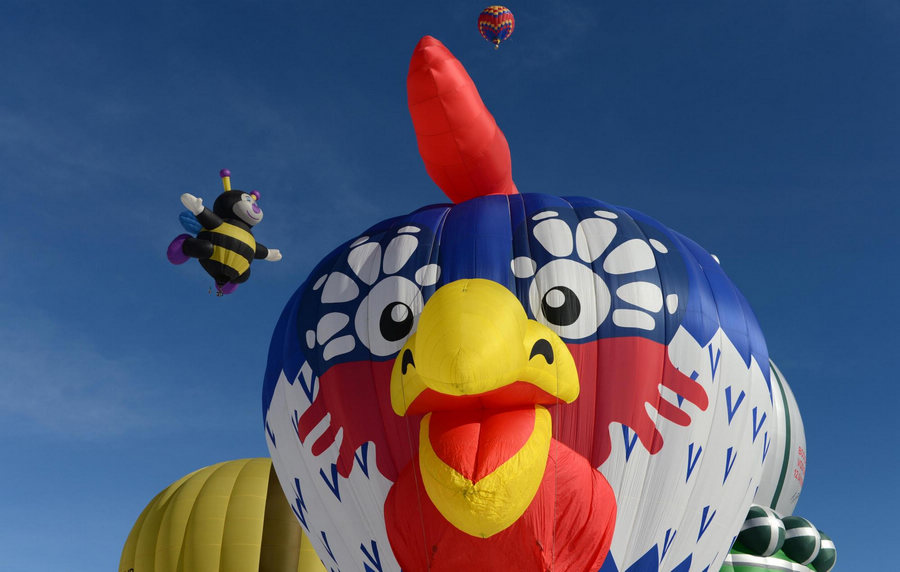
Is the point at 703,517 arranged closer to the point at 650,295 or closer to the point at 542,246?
the point at 650,295

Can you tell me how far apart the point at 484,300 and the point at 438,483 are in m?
1.12

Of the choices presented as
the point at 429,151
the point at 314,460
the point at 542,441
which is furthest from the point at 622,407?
the point at 429,151

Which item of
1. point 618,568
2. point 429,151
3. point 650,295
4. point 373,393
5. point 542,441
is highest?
point 429,151

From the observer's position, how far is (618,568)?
21.8 feet

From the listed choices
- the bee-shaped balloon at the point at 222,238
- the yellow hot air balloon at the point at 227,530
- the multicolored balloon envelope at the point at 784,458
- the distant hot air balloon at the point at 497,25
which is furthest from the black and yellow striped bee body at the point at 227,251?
the multicolored balloon envelope at the point at 784,458

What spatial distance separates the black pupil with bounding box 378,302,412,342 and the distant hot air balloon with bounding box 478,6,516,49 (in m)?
5.74

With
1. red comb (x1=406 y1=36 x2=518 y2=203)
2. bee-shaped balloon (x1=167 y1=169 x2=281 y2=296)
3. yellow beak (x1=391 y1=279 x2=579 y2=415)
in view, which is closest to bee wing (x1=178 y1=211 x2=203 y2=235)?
bee-shaped balloon (x1=167 y1=169 x2=281 y2=296)

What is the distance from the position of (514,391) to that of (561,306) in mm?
702

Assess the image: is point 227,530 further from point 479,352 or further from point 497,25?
point 479,352

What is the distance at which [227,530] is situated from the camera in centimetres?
1372

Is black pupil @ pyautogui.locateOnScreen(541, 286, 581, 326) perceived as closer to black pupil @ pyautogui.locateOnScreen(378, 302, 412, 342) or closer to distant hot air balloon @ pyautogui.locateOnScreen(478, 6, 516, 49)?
black pupil @ pyautogui.locateOnScreen(378, 302, 412, 342)

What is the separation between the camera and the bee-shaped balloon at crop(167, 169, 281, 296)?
13.3 m

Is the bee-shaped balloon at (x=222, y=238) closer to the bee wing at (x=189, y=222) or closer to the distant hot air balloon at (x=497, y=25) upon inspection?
the bee wing at (x=189, y=222)

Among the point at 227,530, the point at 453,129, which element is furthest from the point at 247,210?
the point at 453,129
